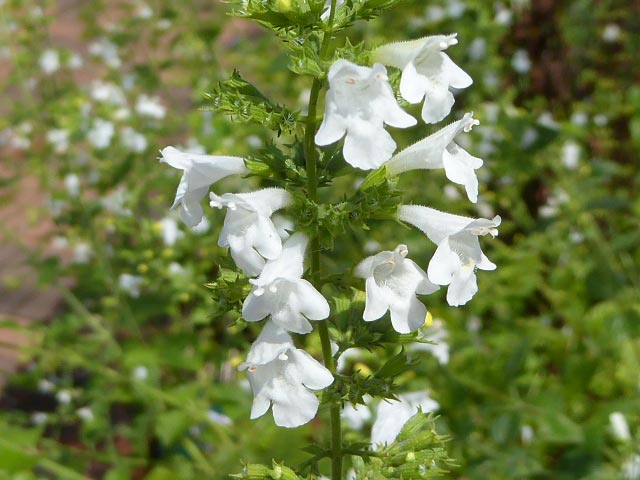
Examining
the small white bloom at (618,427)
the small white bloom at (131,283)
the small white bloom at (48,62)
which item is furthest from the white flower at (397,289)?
the small white bloom at (48,62)

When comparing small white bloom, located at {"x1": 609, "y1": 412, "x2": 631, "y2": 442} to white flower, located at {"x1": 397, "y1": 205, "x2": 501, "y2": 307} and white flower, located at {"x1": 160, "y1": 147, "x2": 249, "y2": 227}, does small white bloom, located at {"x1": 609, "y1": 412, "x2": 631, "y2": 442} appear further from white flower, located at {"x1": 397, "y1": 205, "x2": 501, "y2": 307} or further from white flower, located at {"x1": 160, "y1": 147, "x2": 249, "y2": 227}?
white flower, located at {"x1": 160, "y1": 147, "x2": 249, "y2": 227}

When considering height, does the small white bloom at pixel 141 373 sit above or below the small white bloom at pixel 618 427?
below

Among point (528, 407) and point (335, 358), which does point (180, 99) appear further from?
point (335, 358)

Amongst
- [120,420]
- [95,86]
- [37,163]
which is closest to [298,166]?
[37,163]

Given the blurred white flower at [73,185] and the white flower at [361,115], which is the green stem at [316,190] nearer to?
the white flower at [361,115]

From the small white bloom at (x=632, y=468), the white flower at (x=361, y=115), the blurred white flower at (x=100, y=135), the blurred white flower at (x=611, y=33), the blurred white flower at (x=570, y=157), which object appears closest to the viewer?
the white flower at (x=361, y=115)
